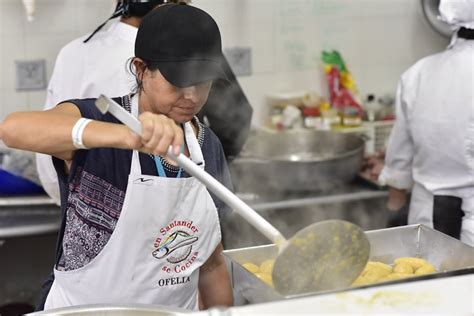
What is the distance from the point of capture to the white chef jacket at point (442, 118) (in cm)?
291

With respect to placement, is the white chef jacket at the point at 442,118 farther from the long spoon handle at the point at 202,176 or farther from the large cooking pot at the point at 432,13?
the long spoon handle at the point at 202,176

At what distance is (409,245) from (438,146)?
Result: 43.0 inches

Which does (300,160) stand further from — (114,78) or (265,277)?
(265,277)

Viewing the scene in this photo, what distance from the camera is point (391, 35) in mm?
4055

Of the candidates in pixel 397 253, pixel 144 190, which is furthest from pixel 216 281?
pixel 397 253

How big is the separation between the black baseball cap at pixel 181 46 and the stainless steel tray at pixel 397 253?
44 cm

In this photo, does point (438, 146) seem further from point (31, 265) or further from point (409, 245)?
point (31, 265)

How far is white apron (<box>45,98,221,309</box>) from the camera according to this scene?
1.88 metres

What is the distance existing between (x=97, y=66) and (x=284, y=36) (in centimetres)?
139

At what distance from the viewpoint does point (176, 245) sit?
1922 mm

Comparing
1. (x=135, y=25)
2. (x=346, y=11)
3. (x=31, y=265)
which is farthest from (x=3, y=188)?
(x=346, y=11)

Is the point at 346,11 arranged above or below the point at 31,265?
above

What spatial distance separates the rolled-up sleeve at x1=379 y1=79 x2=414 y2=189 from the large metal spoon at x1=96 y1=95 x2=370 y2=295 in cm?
156

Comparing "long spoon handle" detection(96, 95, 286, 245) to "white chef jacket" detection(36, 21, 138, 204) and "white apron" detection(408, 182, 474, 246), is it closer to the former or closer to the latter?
"white chef jacket" detection(36, 21, 138, 204)
